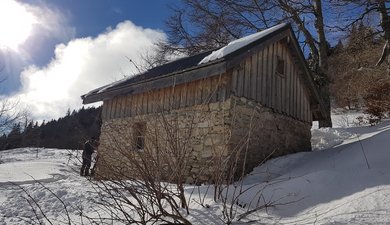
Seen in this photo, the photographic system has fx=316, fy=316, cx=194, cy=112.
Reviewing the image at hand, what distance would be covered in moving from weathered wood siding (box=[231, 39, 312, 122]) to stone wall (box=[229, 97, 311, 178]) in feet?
0.82

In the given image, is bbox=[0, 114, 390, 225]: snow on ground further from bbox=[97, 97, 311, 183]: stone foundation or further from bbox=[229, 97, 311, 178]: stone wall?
bbox=[229, 97, 311, 178]: stone wall

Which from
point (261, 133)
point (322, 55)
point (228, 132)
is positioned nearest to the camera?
point (228, 132)

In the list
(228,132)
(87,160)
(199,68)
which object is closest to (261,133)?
(228,132)

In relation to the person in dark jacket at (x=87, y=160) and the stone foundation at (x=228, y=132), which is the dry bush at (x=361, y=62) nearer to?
the stone foundation at (x=228, y=132)

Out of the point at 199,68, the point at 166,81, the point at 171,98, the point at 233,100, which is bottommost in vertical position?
the point at 233,100

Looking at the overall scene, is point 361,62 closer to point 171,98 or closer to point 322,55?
point 322,55

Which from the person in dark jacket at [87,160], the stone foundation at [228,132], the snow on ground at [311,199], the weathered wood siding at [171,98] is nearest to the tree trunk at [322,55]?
the stone foundation at [228,132]

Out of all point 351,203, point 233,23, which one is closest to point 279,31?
point 351,203

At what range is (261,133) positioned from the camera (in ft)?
28.5

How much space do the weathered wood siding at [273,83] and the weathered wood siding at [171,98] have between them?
16.1 inches

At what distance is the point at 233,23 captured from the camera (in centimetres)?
1695

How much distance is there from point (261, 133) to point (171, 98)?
2.67 meters

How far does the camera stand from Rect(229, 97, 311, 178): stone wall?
7.74 meters

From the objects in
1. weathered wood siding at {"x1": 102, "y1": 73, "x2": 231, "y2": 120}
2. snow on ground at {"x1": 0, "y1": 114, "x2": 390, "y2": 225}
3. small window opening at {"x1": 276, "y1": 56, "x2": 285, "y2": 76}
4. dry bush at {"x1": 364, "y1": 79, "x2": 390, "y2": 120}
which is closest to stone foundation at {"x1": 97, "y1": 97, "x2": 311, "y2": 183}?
weathered wood siding at {"x1": 102, "y1": 73, "x2": 231, "y2": 120}
